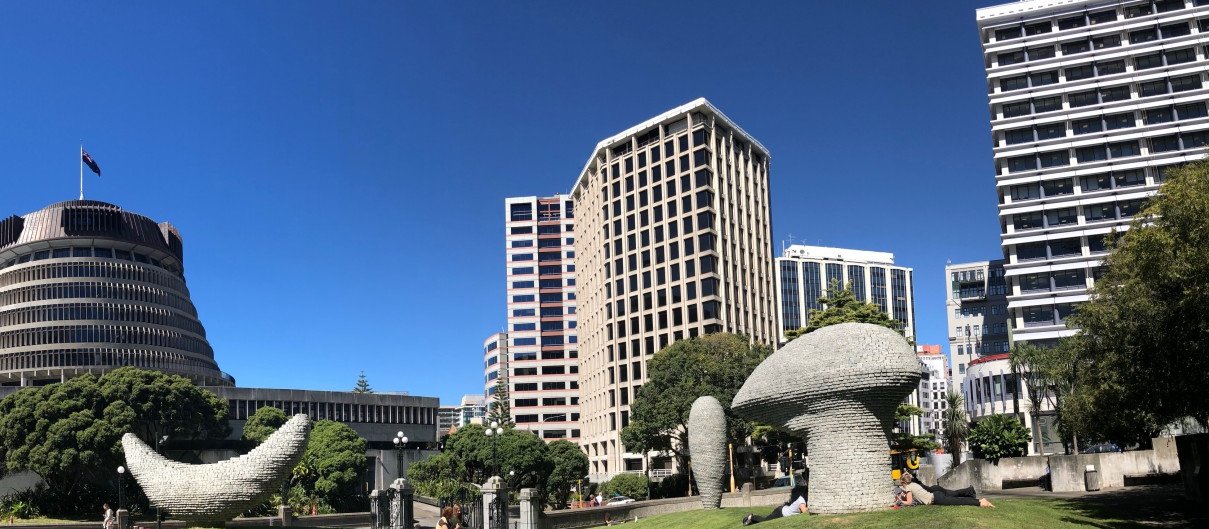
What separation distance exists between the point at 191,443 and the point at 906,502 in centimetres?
6526

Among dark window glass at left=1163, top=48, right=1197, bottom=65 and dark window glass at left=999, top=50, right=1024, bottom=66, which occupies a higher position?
dark window glass at left=999, top=50, right=1024, bottom=66

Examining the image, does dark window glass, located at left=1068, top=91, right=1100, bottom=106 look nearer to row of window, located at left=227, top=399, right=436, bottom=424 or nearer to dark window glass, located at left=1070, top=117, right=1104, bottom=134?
dark window glass, located at left=1070, top=117, right=1104, bottom=134

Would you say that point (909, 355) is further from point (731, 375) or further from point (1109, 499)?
point (731, 375)

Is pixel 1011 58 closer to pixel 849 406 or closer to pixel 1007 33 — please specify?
pixel 1007 33

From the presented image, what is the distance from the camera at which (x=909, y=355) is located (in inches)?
880

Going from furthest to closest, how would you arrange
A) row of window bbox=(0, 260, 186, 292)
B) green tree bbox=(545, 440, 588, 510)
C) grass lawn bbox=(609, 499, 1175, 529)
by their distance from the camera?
row of window bbox=(0, 260, 186, 292)
green tree bbox=(545, 440, 588, 510)
grass lawn bbox=(609, 499, 1175, 529)

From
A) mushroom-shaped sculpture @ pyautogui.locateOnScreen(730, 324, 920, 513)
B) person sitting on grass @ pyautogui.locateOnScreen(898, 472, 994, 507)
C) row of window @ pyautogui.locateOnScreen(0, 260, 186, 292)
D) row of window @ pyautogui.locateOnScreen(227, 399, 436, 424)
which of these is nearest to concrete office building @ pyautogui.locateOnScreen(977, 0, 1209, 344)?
row of window @ pyautogui.locateOnScreen(227, 399, 436, 424)

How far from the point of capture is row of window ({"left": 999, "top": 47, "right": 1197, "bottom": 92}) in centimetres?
8444

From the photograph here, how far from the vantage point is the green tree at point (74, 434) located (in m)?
57.3

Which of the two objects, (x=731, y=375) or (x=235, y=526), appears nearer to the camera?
(x=235, y=526)

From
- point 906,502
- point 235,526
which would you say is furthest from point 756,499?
point 235,526

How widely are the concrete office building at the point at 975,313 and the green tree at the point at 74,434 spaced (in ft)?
394

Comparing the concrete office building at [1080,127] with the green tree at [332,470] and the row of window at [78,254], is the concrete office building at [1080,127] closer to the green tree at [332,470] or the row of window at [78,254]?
the green tree at [332,470]

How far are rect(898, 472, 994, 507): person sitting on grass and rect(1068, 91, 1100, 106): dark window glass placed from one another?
7573cm
